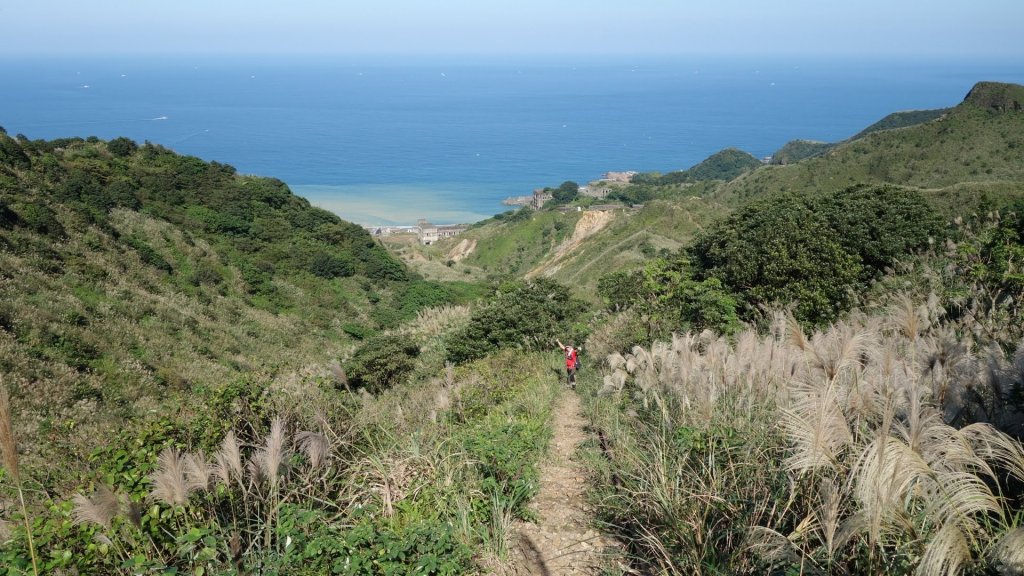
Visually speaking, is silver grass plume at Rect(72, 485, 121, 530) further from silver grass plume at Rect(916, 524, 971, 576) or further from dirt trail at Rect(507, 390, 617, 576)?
silver grass plume at Rect(916, 524, 971, 576)

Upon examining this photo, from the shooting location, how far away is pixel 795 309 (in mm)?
12672

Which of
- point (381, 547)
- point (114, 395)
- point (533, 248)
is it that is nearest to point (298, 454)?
point (381, 547)

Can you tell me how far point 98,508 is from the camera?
3.12 meters

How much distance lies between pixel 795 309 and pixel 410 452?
1054cm

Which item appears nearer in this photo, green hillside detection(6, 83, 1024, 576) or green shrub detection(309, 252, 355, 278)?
green hillside detection(6, 83, 1024, 576)

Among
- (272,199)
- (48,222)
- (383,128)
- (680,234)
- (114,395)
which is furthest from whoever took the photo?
(383,128)

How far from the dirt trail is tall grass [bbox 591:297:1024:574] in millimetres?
245

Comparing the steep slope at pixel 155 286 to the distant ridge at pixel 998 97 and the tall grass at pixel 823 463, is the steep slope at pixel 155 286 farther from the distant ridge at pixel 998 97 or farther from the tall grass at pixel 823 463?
the distant ridge at pixel 998 97

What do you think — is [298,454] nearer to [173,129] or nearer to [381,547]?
[381,547]

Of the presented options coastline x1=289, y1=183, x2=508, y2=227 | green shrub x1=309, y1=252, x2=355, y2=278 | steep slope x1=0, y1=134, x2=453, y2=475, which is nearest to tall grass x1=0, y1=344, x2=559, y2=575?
steep slope x1=0, y1=134, x2=453, y2=475

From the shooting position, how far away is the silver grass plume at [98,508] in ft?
10.1

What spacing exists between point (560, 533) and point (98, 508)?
9.82ft

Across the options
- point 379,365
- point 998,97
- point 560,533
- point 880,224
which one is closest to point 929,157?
point 998,97

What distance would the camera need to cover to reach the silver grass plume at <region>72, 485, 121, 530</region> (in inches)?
121
